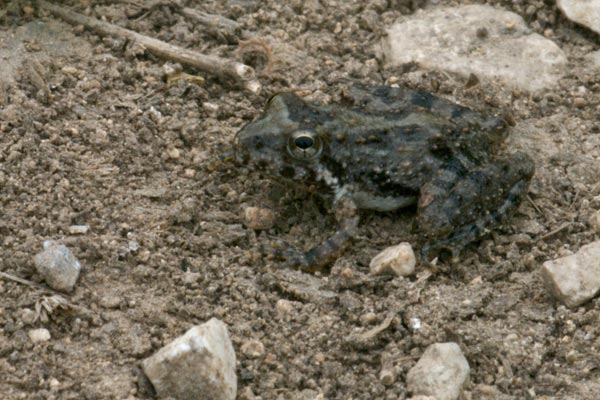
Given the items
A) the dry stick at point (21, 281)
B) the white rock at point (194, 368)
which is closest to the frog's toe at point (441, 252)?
the white rock at point (194, 368)

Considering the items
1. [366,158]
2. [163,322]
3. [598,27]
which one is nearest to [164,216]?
[163,322]

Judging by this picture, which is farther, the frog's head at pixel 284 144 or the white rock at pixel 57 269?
the frog's head at pixel 284 144

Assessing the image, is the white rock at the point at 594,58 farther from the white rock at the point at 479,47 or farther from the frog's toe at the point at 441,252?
the frog's toe at the point at 441,252

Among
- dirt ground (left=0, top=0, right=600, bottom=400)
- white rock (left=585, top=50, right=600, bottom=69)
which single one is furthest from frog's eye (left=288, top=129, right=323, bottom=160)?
white rock (left=585, top=50, right=600, bottom=69)

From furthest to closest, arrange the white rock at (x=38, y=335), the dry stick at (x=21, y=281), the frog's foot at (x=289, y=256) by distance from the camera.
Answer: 1. the frog's foot at (x=289, y=256)
2. the dry stick at (x=21, y=281)
3. the white rock at (x=38, y=335)

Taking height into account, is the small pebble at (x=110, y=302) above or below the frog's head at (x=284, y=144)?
below

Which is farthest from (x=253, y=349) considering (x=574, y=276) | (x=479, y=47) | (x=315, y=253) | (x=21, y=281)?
(x=479, y=47)

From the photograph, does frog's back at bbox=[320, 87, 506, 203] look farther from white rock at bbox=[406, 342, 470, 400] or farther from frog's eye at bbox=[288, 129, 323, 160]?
white rock at bbox=[406, 342, 470, 400]
